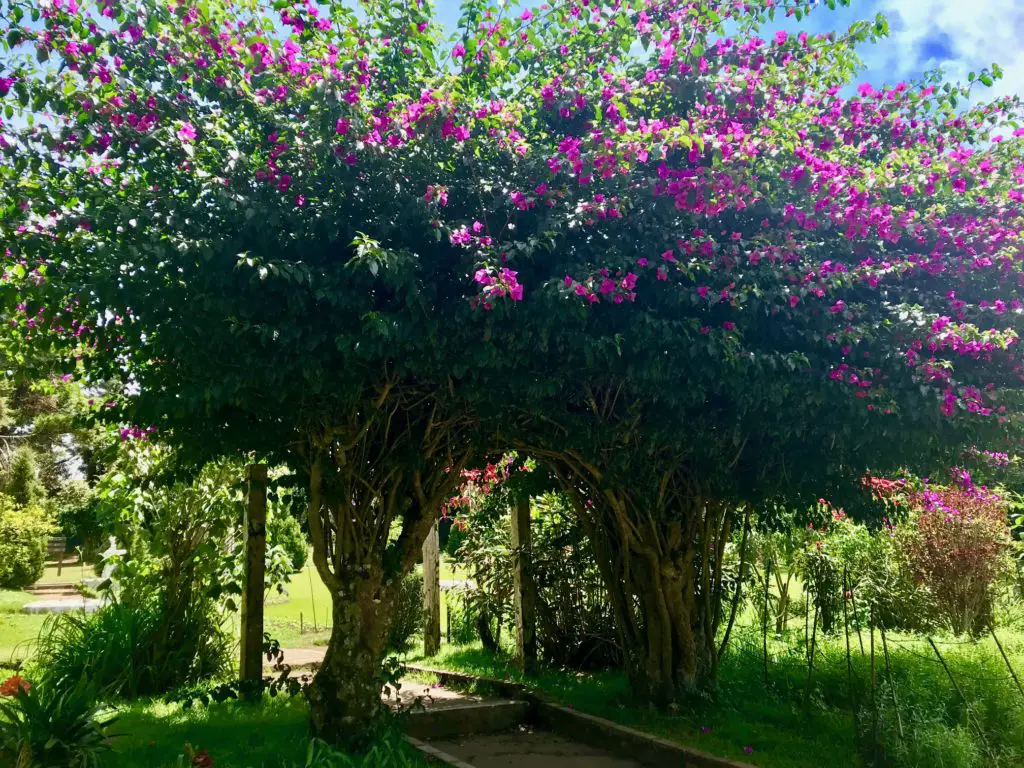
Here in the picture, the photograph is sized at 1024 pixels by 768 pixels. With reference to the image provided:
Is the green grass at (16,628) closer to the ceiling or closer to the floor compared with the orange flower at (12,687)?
closer to the floor

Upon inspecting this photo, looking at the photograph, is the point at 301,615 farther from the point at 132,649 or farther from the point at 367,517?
the point at 367,517

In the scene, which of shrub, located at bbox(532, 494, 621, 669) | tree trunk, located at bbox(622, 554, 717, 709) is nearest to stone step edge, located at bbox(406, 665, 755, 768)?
tree trunk, located at bbox(622, 554, 717, 709)

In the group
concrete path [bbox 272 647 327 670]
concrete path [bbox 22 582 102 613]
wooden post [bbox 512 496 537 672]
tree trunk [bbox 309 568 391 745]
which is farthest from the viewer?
concrete path [bbox 22 582 102 613]

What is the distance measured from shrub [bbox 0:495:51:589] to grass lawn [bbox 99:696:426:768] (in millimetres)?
12743

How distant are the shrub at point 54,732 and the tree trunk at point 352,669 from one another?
60.0 inches

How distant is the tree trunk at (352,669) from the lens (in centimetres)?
530

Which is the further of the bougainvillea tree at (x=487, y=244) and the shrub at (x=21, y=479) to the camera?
the shrub at (x=21, y=479)

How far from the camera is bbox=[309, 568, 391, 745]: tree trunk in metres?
5.30

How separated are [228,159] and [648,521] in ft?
14.8

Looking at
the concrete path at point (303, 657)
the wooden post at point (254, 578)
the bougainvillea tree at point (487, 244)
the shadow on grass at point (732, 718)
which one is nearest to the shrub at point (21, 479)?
the concrete path at point (303, 657)

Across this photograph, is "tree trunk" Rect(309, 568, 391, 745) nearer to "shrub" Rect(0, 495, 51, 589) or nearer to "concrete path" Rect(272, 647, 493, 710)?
"concrete path" Rect(272, 647, 493, 710)

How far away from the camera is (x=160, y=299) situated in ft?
14.0

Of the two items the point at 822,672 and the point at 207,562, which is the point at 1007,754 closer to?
the point at 822,672

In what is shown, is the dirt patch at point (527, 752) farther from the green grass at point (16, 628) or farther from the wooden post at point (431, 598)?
the green grass at point (16, 628)
